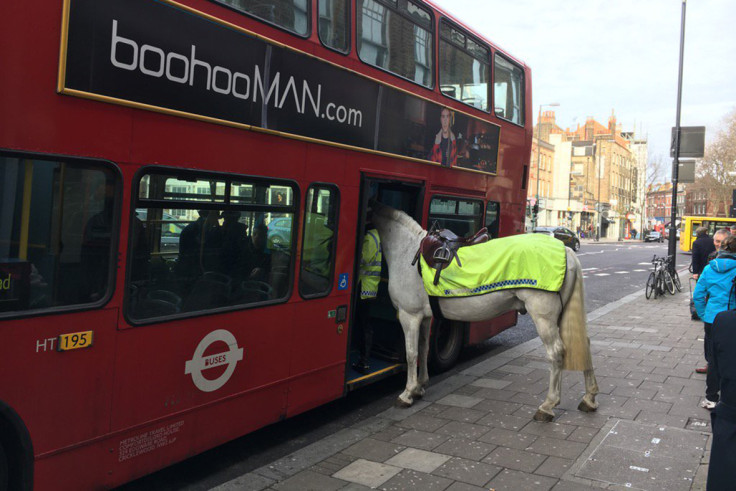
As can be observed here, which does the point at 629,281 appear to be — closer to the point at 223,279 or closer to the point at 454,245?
the point at 454,245

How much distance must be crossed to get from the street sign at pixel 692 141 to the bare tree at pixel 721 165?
54.7 meters

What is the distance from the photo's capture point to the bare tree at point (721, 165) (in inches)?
2537

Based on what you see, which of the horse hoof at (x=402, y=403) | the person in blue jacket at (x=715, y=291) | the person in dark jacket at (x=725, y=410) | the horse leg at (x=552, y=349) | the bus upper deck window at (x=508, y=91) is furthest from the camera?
the bus upper deck window at (x=508, y=91)

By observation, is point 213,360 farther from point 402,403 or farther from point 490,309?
point 490,309

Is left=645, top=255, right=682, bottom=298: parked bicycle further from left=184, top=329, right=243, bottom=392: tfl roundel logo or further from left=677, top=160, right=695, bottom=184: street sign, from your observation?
left=184, top=329, right=243, bottom=392: tfl roundel logo

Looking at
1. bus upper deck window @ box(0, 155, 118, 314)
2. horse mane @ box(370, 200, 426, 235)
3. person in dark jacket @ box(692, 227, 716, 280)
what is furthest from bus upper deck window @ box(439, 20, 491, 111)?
person in dark jacket @ box(692, 227, 716, 280)

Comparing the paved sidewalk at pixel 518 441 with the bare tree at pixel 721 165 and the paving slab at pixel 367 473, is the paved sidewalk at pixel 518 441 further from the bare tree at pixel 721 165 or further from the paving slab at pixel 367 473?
the bare tree at pixel 721 165

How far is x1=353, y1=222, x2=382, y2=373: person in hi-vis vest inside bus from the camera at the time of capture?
241 inches

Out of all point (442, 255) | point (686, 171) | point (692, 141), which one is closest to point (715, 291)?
point (442, 255)

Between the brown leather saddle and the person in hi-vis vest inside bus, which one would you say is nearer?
the brown leather saddle

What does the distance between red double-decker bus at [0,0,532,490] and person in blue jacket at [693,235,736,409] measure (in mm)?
3092

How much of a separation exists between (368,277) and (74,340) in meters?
3.23

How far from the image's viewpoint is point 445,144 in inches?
277

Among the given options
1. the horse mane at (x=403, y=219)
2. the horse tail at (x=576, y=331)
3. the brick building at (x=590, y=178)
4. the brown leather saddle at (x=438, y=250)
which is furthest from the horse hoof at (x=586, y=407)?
the brick building at (x=590, y=178)
